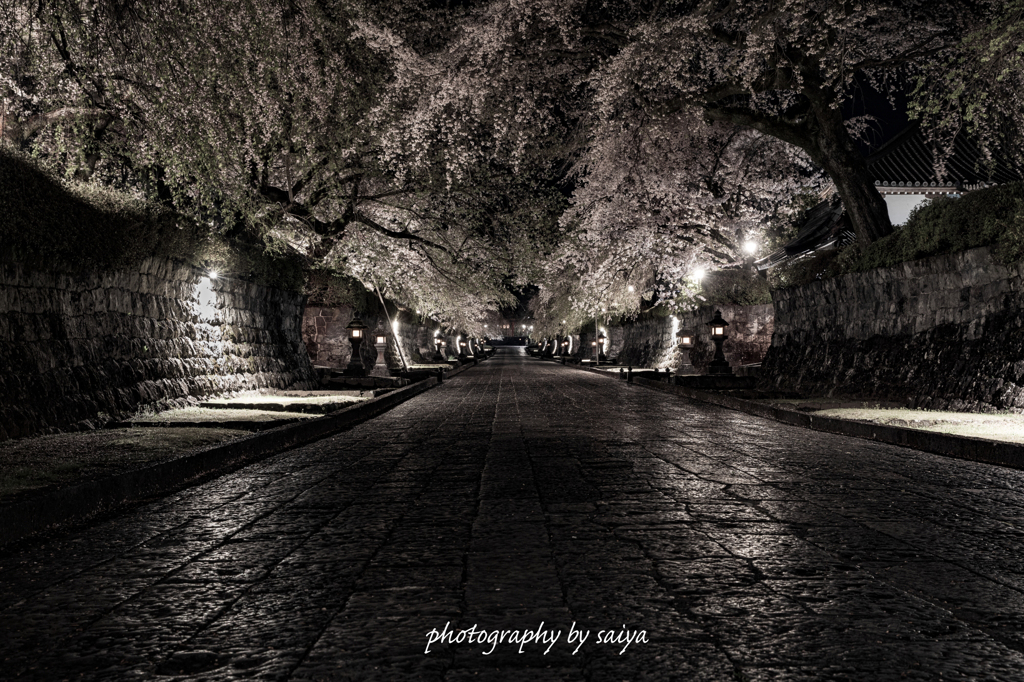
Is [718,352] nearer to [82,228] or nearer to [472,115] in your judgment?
[472,115]

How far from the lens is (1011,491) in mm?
6965

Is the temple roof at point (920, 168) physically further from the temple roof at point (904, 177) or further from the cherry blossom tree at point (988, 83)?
the cherry blossom tree at point (988, 83)

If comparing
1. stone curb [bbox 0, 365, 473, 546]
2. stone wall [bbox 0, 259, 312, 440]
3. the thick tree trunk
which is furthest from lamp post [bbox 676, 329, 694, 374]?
stone curb [bbox 0, 365, 473, 546]

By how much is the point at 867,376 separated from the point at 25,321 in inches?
604

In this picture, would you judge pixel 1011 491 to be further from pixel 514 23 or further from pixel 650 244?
pixel 650 244

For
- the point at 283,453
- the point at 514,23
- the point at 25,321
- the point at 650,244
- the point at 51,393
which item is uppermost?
the point at 514,23

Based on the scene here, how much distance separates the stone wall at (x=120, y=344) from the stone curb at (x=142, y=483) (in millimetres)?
2601

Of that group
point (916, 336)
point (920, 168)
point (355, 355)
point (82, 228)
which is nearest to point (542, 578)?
point (82, 228)

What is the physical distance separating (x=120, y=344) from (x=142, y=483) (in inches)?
258

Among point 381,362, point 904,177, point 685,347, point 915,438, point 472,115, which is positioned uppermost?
point 904,177

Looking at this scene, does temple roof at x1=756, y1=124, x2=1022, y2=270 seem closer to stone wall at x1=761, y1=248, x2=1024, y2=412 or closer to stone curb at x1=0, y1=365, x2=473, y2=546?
stone wall at x1=761, y1=248, x2=1024, y2=412

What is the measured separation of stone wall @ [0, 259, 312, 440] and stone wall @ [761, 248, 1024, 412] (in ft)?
43.8

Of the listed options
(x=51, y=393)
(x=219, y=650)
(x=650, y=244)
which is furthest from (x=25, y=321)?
(x=650, y=244)

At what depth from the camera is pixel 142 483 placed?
7.09 metres
